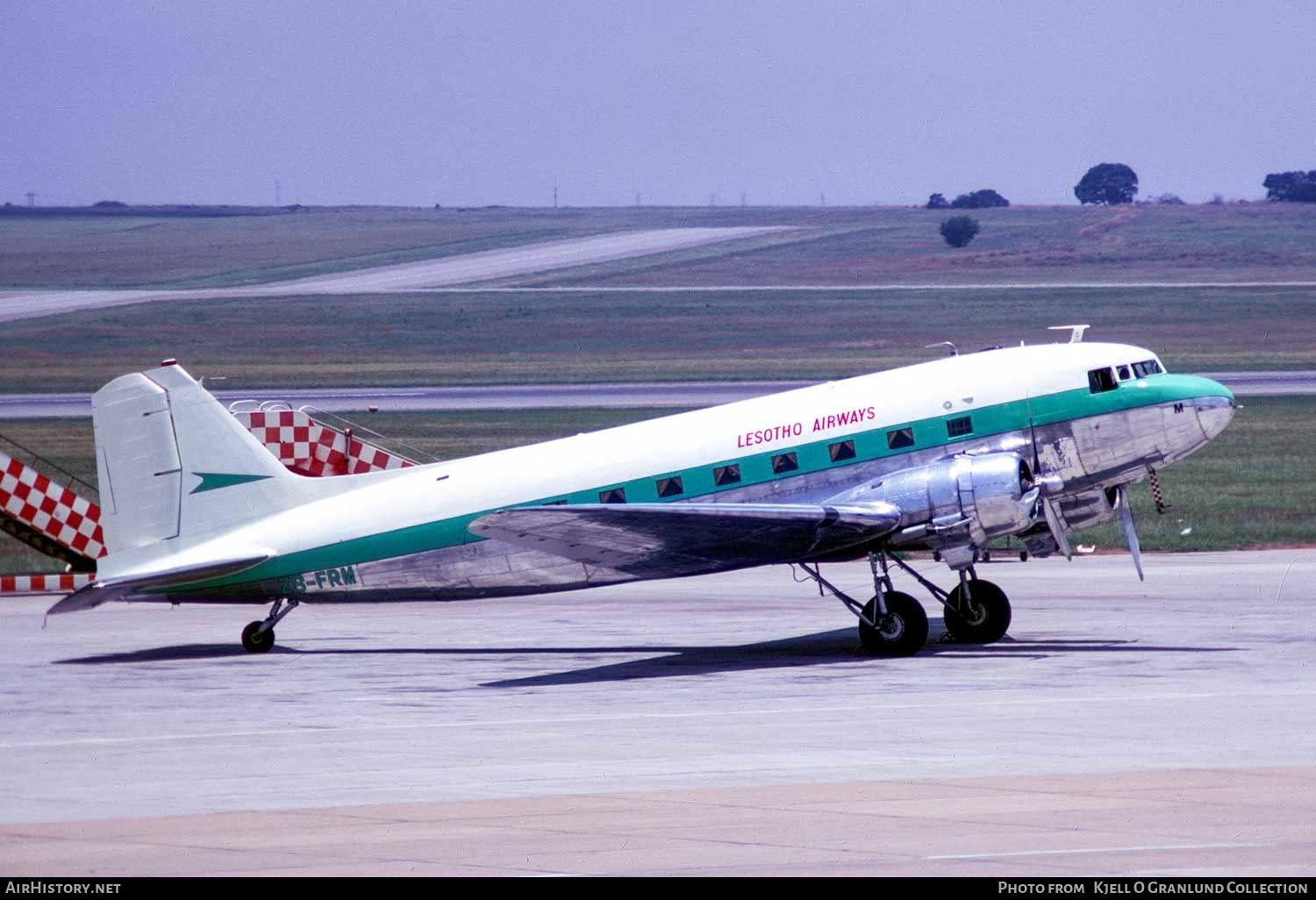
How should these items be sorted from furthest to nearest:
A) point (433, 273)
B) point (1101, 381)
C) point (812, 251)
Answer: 1. point (812, 251)
2. point (433, 273)
3. point (1101, 381)

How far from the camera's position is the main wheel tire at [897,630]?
24.3 meters

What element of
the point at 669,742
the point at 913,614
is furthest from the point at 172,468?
the point at 669,742

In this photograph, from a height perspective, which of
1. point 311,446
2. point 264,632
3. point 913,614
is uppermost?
point 311,446

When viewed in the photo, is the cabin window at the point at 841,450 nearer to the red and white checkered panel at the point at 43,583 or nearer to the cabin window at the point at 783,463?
the cabin window at the point at 783,463

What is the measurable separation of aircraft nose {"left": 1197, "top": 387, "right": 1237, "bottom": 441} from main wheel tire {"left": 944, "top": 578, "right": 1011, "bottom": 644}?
3.73 metres

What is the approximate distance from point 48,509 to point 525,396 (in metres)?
45.8

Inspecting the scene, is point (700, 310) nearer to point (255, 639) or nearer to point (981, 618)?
point (255, 639)

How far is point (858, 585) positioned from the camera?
32812mm

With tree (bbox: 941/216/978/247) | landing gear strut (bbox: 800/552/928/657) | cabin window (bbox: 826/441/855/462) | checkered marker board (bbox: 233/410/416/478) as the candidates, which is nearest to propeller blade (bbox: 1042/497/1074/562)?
landing gear strut (bbox: 800/552/928/657)

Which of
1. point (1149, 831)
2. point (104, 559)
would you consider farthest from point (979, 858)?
point (104, 559)

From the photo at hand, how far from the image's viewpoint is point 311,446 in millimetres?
33312

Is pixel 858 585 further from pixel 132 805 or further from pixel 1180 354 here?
pixel 1180 354

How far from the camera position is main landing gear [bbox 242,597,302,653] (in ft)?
85.9

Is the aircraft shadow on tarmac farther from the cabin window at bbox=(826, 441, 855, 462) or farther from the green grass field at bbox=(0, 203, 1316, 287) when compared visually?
the green grass field at bbox=(0, 203, 1316, 287)
